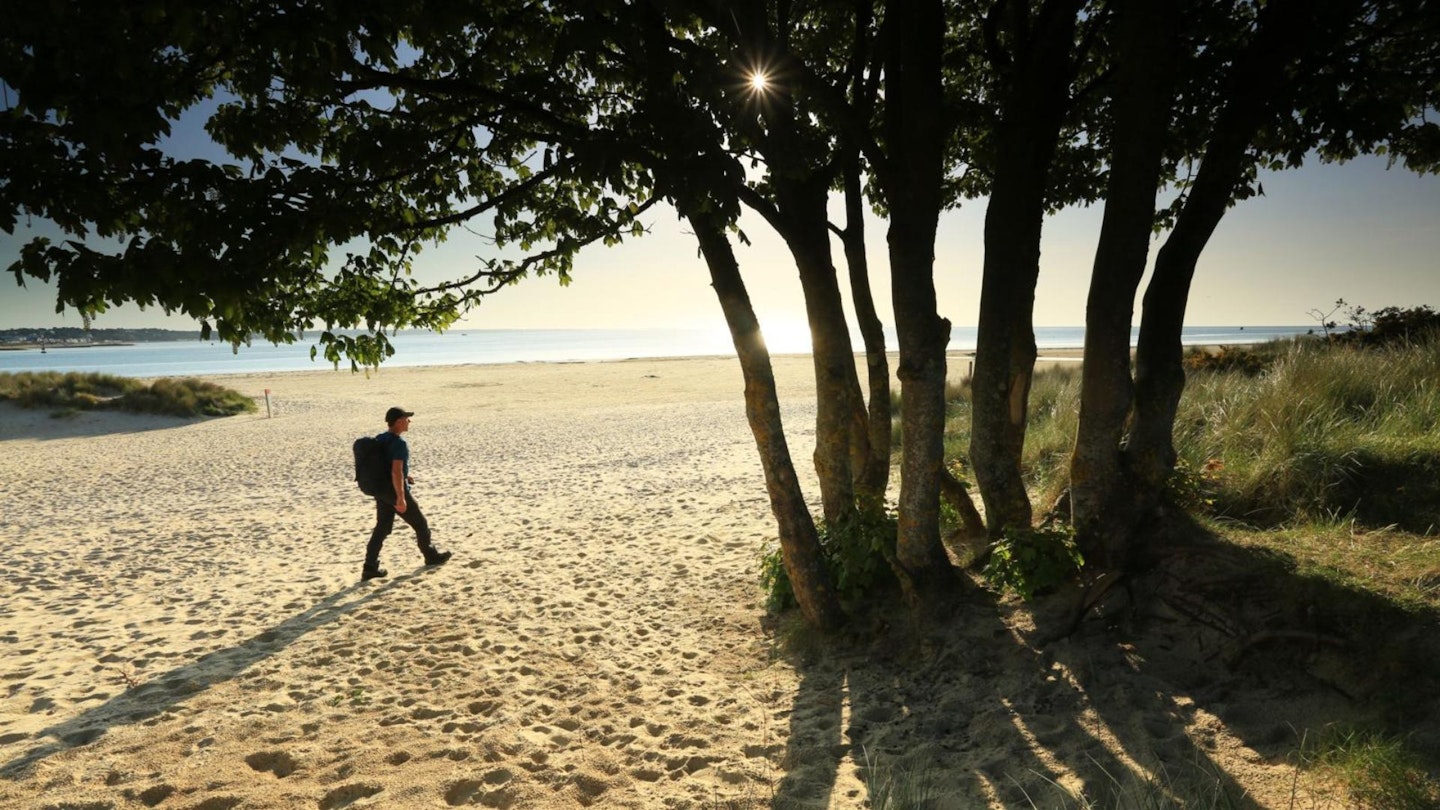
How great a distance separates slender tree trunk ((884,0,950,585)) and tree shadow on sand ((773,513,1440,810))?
704 mm

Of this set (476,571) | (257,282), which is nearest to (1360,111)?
(257,282)

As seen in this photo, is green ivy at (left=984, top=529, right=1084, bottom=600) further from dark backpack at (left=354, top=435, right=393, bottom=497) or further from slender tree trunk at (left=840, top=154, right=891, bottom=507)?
dark backpack at (left=354, top=435, right=393, bottom=497)

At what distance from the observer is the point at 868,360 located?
23.1ft

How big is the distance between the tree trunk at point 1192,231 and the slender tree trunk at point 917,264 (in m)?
1.71

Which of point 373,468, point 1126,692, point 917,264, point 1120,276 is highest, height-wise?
point 917,264

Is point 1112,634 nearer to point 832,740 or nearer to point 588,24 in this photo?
point 832,740

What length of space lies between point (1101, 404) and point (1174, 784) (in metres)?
2.83

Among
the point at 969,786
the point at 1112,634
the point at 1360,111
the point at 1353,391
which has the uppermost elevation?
the point at 1360,111

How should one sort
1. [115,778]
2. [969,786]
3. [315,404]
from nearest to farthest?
[969,786], [115,778], [315,404]

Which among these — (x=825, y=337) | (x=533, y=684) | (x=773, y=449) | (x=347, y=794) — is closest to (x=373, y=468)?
(x=533, y=684)

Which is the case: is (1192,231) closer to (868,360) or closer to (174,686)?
(868,360)

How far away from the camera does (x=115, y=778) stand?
4387mm

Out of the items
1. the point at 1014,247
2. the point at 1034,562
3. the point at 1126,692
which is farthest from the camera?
the point at 1014,247

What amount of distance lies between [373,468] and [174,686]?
3048 mm
